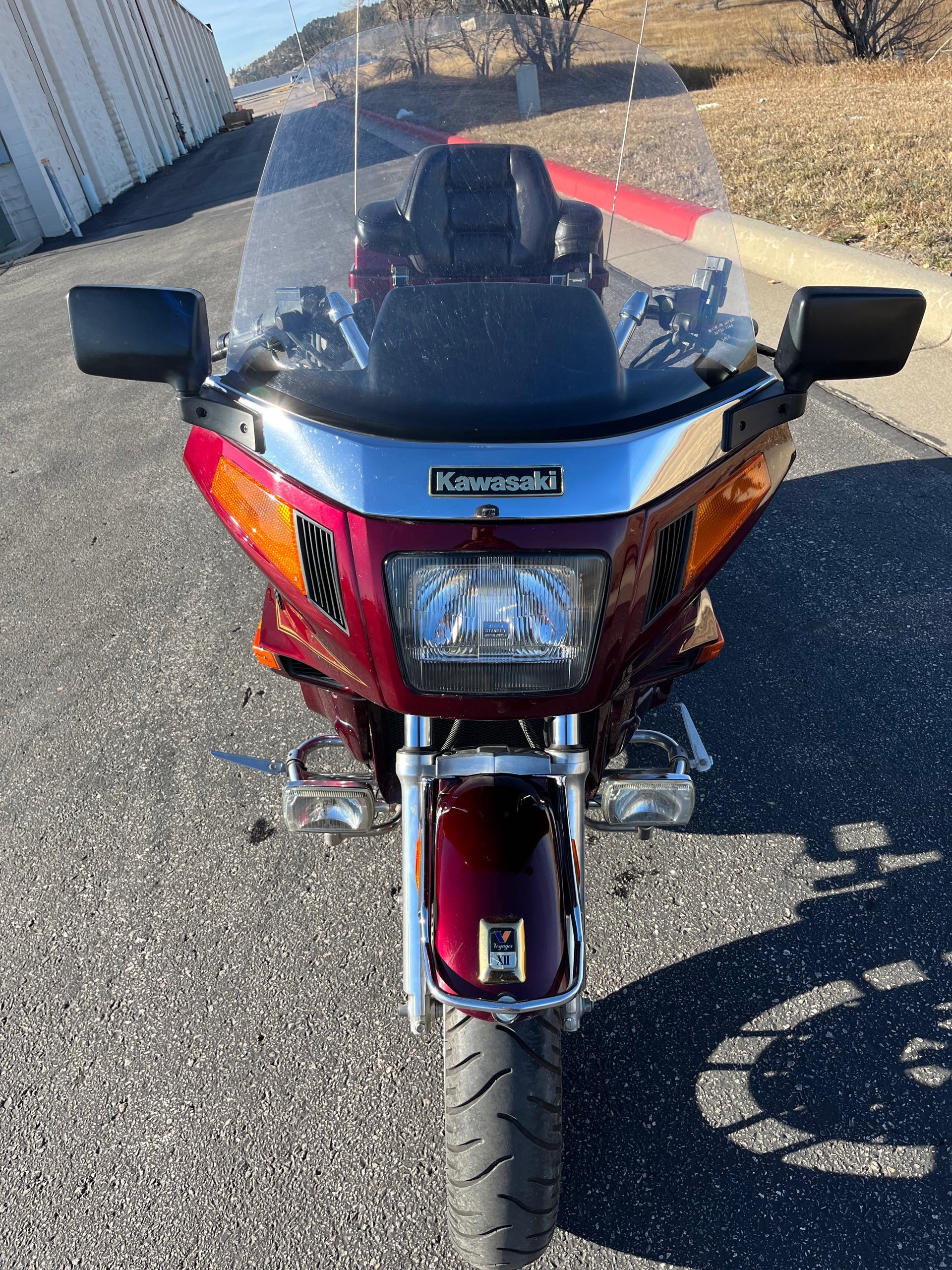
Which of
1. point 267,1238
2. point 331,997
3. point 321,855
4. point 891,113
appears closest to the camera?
point 267,1238

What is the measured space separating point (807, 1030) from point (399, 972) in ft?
3.35

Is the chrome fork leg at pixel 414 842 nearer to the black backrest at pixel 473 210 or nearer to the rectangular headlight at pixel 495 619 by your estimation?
the rectangular headlight at pixel 495 619

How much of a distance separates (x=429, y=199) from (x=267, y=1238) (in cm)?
250

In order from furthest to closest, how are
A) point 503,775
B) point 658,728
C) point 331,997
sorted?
point 658,728, point 331,997, point 503,775

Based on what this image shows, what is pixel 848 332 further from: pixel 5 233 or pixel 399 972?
pixel 5 233

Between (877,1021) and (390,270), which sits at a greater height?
(390,270)

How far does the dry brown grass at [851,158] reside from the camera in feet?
21.6

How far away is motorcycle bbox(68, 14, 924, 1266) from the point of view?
1352mm

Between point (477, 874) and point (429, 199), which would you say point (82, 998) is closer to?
point (477, 874)

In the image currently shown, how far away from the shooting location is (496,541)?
1.33m

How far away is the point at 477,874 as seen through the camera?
1.40 meters

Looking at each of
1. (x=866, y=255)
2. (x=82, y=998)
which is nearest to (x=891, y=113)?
(x=866, y=255)

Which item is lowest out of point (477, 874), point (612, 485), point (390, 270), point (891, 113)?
point (891, 113)

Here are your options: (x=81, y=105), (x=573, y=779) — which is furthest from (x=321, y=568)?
(x=81, y=105)
